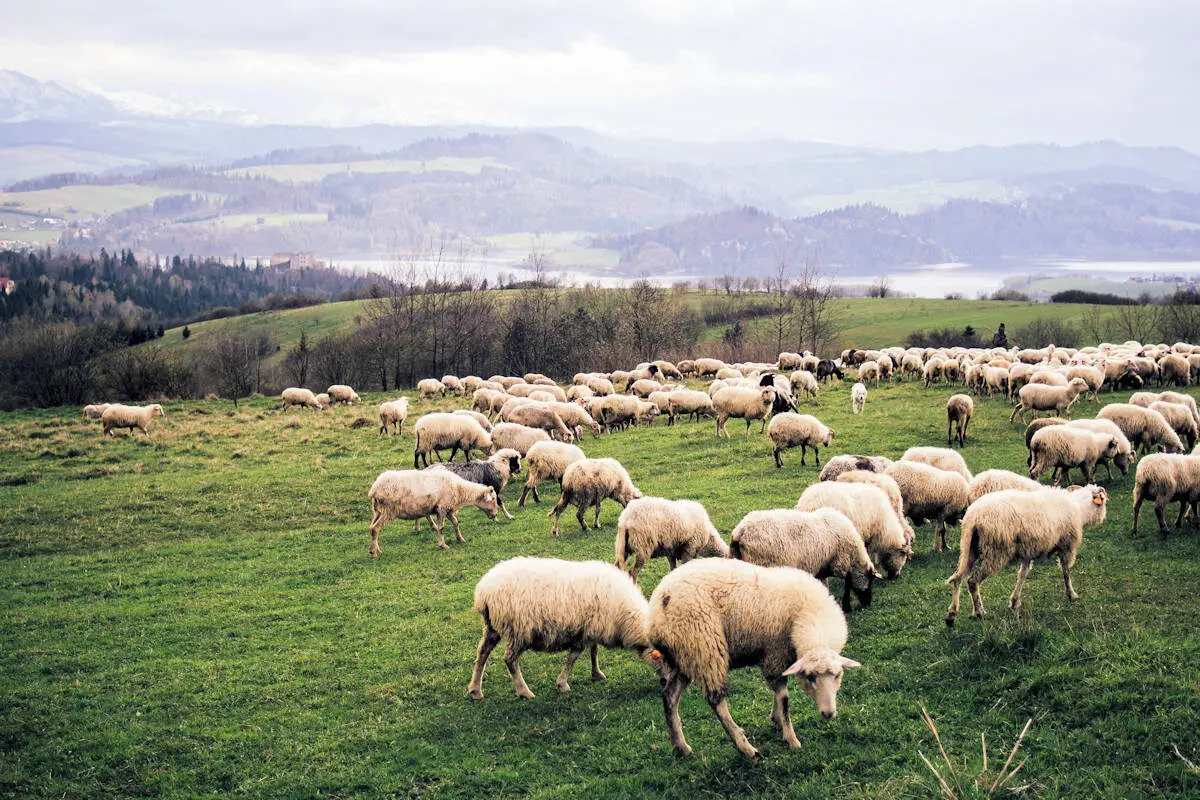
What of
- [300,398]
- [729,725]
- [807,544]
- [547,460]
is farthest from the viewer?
[300,398]

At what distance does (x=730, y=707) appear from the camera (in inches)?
344

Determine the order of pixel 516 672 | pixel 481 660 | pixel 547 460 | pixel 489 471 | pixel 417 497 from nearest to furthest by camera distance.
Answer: pixel 516 672, pixel 481 660, pixel 417 497, pixel 547 460, pixel 489 471

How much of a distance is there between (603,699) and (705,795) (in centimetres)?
229

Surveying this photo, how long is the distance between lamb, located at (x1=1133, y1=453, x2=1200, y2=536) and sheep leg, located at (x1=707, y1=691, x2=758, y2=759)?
31.6 feet

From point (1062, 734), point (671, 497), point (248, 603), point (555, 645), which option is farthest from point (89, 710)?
point (671, 497)

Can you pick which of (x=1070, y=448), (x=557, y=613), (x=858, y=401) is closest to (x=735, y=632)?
(x=557, y=613)

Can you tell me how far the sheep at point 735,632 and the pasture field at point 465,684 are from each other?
0.49 meters

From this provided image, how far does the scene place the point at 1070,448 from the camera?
1625cm

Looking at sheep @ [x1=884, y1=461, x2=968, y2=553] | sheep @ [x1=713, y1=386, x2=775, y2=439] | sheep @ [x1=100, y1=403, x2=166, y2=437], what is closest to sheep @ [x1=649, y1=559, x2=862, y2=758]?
sheep @ [x1=884, y1=461, x2=968, y2=553]

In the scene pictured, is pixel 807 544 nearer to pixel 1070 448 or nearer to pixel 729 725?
pixel 729 725

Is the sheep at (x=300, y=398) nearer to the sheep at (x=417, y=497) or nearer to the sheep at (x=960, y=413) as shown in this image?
the sheep at (x=417, y=497)

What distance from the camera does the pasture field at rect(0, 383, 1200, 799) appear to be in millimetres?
7488

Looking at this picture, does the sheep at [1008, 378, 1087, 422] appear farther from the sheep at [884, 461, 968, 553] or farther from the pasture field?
the sheep at [884, 461, 968, 553]

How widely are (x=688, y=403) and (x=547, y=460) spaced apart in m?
11.8
